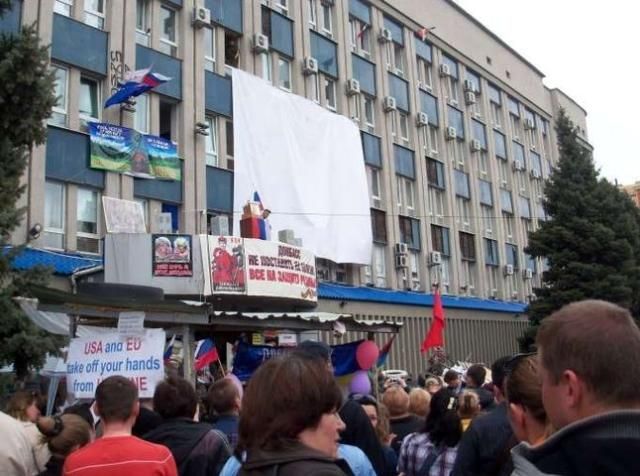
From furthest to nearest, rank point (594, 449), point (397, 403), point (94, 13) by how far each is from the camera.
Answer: point (94, 13)
point (397, 403)
point (594, 449)

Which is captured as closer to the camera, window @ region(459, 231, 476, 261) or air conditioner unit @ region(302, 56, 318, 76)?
air conditioner unit @ region(302, 56, 318, 76)

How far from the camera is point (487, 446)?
422 cm

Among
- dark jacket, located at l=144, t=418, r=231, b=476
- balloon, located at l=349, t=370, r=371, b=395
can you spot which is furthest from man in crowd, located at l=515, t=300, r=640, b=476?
balloon, located at l=349, t=370, r=371, b=395

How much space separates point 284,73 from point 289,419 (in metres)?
25.2

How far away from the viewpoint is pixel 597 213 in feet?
103

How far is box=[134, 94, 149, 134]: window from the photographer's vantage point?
20.7 meters

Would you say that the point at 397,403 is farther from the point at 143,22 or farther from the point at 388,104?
the point at 388,104

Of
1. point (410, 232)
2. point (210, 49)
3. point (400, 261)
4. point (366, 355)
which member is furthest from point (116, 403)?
point (410, 232)

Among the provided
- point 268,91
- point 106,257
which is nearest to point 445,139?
point 268,91

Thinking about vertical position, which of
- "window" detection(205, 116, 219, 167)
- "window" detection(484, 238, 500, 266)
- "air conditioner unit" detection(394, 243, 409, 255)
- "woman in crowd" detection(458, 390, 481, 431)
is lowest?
"woman in crowd" detection(458, 390, 481, 431)

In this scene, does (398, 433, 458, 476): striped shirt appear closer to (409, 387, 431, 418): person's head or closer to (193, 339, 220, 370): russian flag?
(409, 387, 431, 418): person's head

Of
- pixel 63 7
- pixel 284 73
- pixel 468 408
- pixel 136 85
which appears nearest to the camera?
pixel 468 408

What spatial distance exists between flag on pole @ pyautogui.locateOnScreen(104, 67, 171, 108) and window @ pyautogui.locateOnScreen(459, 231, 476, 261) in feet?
64.4

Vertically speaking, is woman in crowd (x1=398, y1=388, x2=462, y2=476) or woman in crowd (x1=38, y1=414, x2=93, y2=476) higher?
woman in crowd (x1=38, y1=414, x2=93, y2=476)
